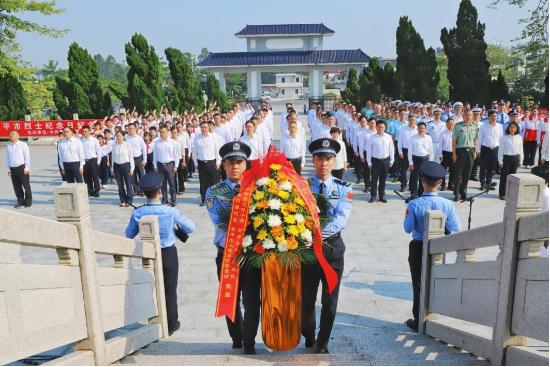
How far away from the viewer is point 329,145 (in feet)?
14.3

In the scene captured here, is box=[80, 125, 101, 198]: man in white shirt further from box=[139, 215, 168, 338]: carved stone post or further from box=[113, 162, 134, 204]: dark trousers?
box=[139, 215, 168, 338]: carved stone post

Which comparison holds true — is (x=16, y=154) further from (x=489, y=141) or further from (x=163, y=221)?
(x=489, y=141)

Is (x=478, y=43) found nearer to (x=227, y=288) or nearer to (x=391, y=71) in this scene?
(x=391, y=71)

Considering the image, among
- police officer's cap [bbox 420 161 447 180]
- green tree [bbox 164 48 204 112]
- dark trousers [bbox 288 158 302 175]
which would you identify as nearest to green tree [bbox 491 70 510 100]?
green tree [bbox 164 48 204 112]

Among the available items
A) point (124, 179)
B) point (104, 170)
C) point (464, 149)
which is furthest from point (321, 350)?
point (104, 170)

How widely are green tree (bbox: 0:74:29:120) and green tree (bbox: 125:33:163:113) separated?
5038 mm

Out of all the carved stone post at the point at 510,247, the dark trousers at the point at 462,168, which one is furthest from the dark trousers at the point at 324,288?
the dark trousers at the point at 462,168

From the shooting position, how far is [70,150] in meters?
10.7

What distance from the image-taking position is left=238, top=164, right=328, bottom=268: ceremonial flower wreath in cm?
367

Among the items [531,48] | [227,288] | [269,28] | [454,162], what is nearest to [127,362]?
[227,288]

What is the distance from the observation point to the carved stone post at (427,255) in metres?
4.52

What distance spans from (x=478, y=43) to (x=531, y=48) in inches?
241

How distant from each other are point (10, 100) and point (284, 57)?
27118 millimetres

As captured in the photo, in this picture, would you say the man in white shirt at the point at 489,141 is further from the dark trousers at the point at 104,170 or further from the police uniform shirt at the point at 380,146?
the dark trousers at the point at 104,170
